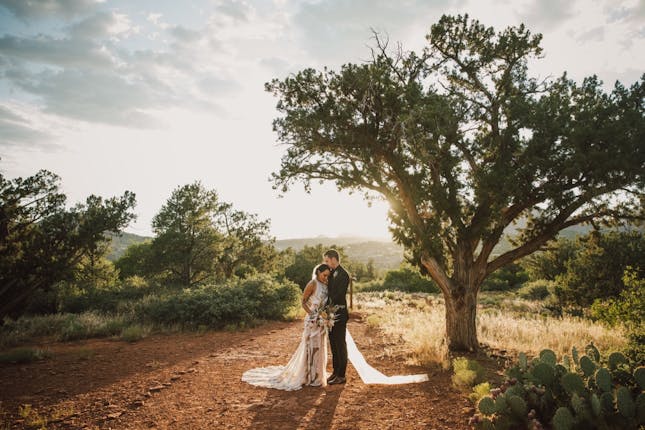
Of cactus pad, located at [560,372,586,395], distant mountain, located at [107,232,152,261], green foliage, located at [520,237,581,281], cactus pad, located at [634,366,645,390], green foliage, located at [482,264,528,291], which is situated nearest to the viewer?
cactus pad, located at [634,366,645,390]

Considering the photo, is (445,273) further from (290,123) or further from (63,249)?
(63,249)

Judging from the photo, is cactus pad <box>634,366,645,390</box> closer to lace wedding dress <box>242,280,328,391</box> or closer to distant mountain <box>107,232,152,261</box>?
lace wedding dress <box>242,280,328,391</box>

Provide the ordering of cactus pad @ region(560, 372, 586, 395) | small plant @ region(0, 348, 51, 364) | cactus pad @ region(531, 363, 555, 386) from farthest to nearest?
small plant @ region(0, 348, 51, 364), cactus pad @ region(531, 363, 555, 386), cactus pad @ region(560, 372, 586, 395)

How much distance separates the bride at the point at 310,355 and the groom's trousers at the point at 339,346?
19cm

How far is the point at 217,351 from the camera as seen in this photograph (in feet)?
32.4

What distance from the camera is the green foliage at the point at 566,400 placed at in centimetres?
375

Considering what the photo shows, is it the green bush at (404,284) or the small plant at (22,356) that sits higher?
the small plant at (22,356)

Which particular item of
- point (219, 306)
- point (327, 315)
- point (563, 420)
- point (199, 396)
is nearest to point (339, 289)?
point (327, 315)

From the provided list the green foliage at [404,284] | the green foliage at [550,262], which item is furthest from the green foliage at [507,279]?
the green foliage at [550,262]

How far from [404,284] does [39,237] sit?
4568 centimetres

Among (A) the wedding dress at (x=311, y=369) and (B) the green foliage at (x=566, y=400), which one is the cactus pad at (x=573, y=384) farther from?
(A) the wedding dress at (x=311, y=369)

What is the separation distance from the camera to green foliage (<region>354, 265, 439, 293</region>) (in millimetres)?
50625

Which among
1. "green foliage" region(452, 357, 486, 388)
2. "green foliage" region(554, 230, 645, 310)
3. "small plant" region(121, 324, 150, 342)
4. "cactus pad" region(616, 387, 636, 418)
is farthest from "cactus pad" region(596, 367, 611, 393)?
"green foliage" region(554, 230, 645, 310)

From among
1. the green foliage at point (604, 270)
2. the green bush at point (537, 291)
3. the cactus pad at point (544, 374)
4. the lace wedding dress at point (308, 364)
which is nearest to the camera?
the cactus pad at point (544, 374)
